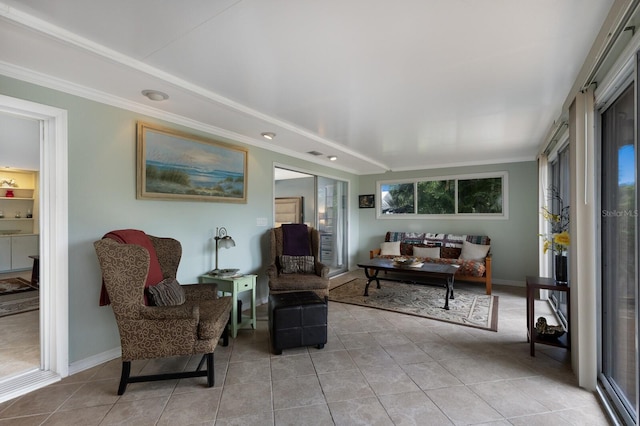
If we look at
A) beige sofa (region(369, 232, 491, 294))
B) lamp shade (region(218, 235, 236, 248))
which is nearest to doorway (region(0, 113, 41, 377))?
lamp shade (region(218, 235, 236, 248))

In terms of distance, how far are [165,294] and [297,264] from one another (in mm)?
1908

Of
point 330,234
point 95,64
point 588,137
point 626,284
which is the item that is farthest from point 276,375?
point 330,234

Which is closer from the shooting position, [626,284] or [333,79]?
[626,284]

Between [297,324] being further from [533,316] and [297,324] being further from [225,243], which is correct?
[533,316]

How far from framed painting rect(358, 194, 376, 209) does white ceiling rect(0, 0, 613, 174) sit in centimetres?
345

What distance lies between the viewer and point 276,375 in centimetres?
225

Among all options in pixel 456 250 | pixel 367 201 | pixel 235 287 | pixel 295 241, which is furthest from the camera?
pixel 367 201

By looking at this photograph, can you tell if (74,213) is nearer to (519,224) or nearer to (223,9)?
(223,9)

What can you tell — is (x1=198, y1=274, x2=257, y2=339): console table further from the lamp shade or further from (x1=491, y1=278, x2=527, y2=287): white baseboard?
(x1=491, y1=278, x2=527, y2=287): white baseboard

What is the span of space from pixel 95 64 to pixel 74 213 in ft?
3.81

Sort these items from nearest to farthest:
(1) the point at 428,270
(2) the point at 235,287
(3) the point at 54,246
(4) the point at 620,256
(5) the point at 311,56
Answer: (4) the point at 620,256, (5) the point at 311,56, (3) the point at 54,246, (2) the point at 235,287, (1) the point at 428,270

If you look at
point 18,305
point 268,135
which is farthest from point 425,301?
point 18,305

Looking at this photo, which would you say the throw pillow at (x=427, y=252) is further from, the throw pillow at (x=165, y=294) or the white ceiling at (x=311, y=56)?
the throw pillow at (x=165, y=294)

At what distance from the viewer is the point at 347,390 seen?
2.05 metres
